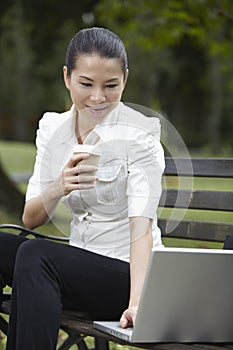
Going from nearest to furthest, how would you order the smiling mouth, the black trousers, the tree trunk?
the black trousers, the smiling mouth, the tree trunk

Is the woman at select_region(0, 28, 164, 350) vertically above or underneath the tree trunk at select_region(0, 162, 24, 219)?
above

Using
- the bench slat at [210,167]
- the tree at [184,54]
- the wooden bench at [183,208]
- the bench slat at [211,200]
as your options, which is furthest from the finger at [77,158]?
the tree at [184,54]

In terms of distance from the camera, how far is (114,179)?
9.18ft

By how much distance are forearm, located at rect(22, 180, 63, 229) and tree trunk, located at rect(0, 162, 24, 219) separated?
5.64 meters

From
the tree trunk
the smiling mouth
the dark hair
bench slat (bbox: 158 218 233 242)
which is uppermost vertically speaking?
the dark hair

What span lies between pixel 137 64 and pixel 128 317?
92.1ft

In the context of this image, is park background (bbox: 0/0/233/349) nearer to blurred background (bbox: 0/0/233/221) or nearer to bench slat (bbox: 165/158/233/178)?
blurred background (bbox: 0/0/233/221)

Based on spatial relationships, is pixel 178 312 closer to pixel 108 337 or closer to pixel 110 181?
pixel 108 337

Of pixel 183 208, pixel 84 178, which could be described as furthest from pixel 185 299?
pixel 183 208

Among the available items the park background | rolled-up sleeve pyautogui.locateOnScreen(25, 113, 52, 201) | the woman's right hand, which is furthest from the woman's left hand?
the park background

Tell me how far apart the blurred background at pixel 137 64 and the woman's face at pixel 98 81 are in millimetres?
5314

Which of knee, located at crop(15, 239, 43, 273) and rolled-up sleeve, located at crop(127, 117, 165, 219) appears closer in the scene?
knee, located at crop(15, 239, 43, 273)

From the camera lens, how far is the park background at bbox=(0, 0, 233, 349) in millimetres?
9763

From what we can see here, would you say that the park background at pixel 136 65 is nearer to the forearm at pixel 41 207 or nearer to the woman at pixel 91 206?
the woman at pixel 91 206
